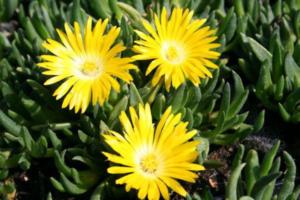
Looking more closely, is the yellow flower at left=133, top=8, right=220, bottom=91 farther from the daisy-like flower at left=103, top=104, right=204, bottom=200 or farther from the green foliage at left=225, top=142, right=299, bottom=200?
the green foliage at left=225, top=142, right=299, bottom=200

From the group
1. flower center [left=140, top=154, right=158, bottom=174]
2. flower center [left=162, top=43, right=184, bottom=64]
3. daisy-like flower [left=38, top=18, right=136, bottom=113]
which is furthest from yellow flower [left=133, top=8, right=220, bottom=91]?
flower center [left=140, top=154, right=158, bottom=174]

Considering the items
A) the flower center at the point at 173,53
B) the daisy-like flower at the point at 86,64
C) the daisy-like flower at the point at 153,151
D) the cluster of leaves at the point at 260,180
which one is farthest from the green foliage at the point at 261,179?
the daisy-like flower at the point at 86,64

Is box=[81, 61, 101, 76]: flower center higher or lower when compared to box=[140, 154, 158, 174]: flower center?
higher

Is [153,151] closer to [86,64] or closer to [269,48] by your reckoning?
[86,64]

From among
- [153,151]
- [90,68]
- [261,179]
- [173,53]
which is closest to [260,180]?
[261,179]

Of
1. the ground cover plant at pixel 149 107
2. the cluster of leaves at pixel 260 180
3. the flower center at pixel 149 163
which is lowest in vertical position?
the cluster of leaves at pixel 260 180

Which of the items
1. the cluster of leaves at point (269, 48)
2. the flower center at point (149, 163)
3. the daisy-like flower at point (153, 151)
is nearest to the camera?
the daisy-like flower at point (153, 151)

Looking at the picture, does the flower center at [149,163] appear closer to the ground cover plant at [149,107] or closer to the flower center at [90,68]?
the ground cover plant at [149,107]
